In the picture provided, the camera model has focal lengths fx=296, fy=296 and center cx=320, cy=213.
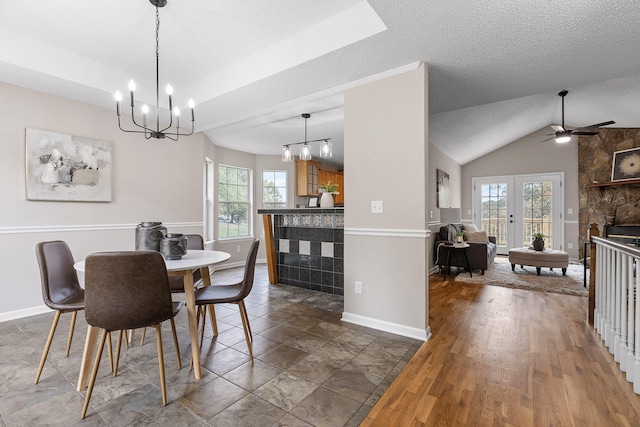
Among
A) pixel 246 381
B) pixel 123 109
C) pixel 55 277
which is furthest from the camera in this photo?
pixel 123 109

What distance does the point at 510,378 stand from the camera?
1938 millimetres

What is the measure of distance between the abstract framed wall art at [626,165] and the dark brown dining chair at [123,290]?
835cm

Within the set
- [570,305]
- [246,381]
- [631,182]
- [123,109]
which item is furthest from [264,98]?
[631,182]

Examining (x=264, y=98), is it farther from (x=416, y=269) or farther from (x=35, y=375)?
(x=35, y=375)

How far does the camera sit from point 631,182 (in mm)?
5926

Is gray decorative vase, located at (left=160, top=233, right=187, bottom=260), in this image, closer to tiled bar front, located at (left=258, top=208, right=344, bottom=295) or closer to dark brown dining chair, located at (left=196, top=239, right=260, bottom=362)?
dark brown dining chair, located at (left=196, top=239, right=260, bottom=362)

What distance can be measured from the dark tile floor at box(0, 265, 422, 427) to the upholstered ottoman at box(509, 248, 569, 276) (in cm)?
385

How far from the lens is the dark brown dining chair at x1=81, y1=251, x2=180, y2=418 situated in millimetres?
1542

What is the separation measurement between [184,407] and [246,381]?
38cm

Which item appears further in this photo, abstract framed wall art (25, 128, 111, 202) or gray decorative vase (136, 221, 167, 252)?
abstract framed wall art (25, 128, 111, 202)

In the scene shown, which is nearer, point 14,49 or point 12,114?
point 14,49

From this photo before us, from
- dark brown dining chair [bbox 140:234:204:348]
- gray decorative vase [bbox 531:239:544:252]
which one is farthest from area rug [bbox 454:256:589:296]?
dark brown dining chair [bbox 140:234:204:348]

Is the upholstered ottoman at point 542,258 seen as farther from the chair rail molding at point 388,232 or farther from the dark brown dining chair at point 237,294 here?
the dark brown dining chair at point 237,294

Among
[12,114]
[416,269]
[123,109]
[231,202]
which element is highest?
[123,109]
